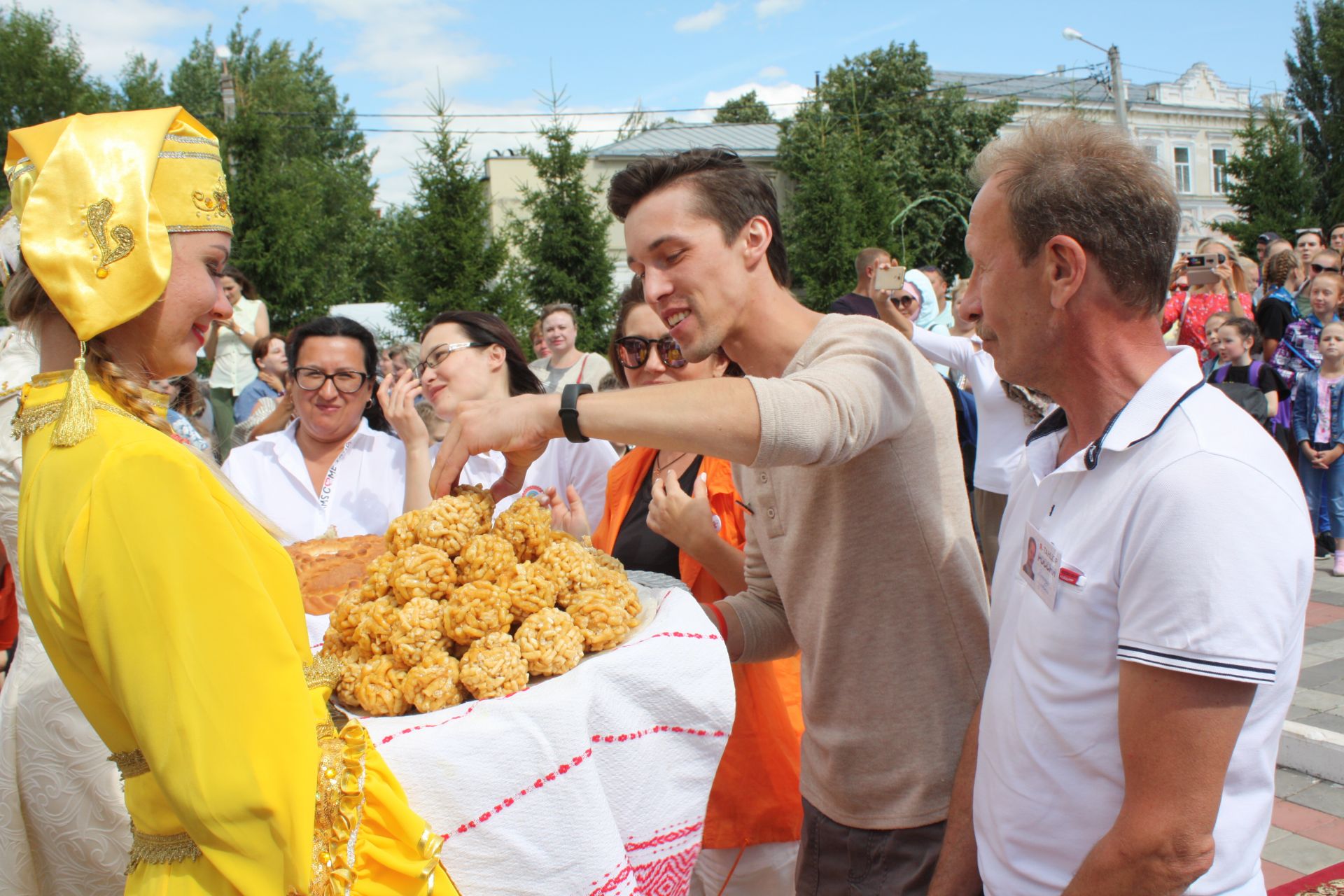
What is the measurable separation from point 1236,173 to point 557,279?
23.8 meters

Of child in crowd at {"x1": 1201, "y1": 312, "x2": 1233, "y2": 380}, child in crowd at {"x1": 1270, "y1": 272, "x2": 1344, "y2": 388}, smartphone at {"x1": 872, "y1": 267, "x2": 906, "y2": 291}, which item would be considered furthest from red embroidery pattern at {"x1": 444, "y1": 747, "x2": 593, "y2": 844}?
child in crowd at {"x1": 1270, "y1": 272, "x2": 1344, "y2": 388}

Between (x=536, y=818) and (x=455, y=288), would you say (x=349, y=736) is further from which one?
(x=455, y=288)

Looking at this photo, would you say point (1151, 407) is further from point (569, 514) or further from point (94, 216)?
point (569, 514)

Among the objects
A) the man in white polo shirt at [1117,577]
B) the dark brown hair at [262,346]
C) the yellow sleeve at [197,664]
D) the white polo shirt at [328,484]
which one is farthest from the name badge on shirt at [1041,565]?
the dark brown hair at [262,346]

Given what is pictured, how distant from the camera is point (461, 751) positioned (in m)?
1.46

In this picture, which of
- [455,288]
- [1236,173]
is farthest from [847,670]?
[1236,173]

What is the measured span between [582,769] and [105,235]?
1246 mm

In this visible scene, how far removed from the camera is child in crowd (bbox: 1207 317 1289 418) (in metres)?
8.60

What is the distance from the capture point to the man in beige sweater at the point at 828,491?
5.63 ft

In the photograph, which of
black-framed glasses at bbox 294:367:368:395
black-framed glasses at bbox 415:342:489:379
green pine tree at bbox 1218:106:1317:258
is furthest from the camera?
green pine tree at bbox 1218:106:1317:258

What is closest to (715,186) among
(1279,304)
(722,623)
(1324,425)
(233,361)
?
(722,623)

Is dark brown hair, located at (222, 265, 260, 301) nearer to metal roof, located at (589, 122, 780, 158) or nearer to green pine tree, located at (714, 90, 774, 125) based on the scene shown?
metal roof, located at (589, 122, 780, 158)

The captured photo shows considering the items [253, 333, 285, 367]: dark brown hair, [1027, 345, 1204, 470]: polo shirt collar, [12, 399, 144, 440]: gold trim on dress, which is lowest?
[1027, 345, 1204, 470]: polo shirt collar

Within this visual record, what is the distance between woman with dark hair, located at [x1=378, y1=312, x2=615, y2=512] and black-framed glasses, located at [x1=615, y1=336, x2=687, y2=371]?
461 mm
